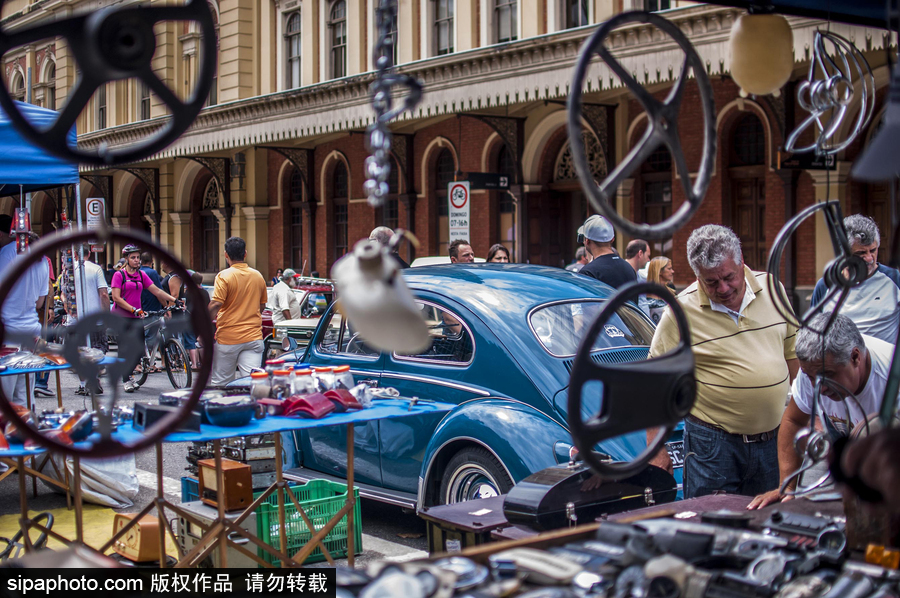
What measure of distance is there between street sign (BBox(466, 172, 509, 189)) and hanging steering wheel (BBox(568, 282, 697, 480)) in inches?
615

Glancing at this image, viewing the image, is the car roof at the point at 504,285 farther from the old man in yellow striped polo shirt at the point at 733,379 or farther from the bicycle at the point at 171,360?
the bicycle at the point at 171,360

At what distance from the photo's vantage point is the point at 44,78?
119 ft

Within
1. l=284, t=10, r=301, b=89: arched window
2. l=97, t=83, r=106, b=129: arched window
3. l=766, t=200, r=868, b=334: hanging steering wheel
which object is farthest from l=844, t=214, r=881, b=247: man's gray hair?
l=97, t=83, r=106, b=129: arched window

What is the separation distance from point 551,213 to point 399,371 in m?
14.9

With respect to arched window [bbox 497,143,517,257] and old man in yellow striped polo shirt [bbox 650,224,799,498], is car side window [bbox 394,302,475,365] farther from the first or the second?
arched window [bbox 497,143,517,257]

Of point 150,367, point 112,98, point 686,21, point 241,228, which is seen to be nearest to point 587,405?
point 686,21

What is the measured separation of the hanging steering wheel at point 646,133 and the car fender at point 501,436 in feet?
10.3

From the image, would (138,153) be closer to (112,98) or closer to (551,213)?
(551,213)

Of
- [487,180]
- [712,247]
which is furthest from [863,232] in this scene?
[487,180]

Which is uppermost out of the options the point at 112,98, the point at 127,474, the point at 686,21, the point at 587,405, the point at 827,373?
the point at 112,98

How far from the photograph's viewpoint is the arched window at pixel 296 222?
1097 inches

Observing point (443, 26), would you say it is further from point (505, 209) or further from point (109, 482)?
point (109, 482)

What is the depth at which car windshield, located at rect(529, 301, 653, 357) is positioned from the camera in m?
5.71

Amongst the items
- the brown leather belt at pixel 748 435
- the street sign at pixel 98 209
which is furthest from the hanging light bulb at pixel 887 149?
the brown leather belt at pixel 748 435
